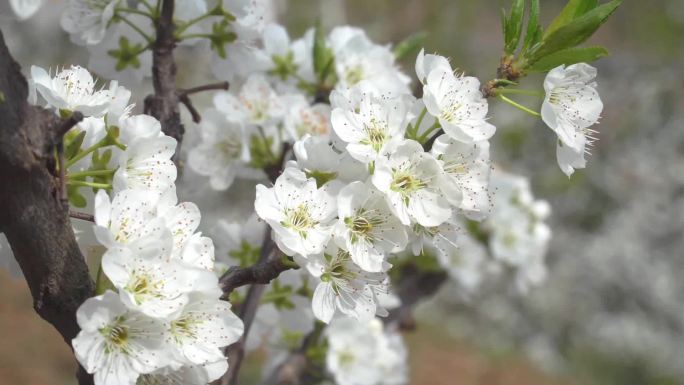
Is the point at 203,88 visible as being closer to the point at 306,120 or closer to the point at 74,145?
the point at 306,120

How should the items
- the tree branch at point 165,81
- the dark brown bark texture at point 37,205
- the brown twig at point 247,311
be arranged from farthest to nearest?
the brown twig at point 247,311, the tree branch at point 165,81, the dark brown bark texture at point 37,205

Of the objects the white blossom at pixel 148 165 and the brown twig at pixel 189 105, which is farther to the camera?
the brown twig at pixel 189 105

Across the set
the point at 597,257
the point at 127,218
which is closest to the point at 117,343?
the point at 127,218

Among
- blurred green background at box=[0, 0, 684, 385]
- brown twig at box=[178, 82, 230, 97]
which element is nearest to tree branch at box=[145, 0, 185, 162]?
brown twig at box=[178, 82, 230, 97]

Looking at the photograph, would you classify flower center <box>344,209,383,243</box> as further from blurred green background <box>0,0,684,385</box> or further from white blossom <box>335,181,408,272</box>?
blurred green background <box>0,0,684,385</box>

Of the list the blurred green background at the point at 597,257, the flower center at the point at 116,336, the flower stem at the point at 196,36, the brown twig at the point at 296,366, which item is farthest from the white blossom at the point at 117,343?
the blurred green background at the point at 597,257

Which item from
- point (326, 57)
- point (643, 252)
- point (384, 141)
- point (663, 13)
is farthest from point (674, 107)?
point (384, 141)

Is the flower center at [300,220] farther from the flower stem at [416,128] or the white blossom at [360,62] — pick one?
the white blossom at [360,62]

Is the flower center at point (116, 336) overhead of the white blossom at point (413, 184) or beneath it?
beneath
